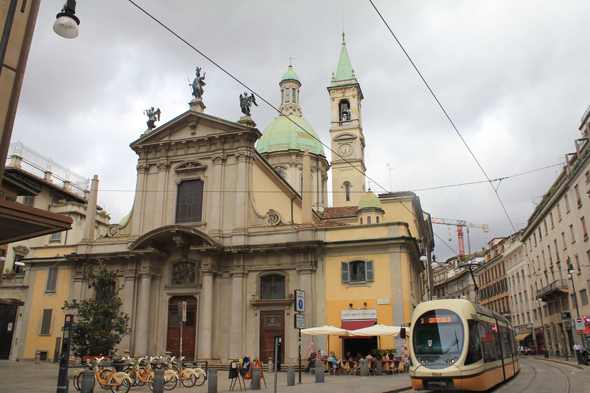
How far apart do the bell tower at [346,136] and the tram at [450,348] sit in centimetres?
3910

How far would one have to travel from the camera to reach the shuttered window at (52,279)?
31.0 meters

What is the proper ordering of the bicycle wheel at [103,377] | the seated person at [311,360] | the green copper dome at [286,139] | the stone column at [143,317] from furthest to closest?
the green copper dome at [286,139] → the stone column at [143,317] → the seated person at [311,360] → the bicycle wheel at [103,377]

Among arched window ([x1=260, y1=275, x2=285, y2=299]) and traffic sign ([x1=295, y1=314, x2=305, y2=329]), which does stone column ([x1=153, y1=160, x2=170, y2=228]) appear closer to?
arched window ([x1=260, y1=275, x2=285, y2=299])

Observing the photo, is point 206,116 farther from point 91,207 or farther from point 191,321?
point 191,321

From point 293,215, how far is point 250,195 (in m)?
8.40

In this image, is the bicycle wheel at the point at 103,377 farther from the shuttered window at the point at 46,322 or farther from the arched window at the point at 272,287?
the shuttered window at the point at 46,322

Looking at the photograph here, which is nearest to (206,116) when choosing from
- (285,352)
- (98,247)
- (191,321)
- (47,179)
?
(98,247)

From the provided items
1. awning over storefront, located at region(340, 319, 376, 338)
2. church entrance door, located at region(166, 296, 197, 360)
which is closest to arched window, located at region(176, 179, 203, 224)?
church entrance door, located at region(166, 296, 197, 360)

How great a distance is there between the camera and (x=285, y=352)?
84.3 ft

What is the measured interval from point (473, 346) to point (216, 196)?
18595mm

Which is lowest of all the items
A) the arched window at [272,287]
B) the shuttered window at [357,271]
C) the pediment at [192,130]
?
the arched window at [272,287]

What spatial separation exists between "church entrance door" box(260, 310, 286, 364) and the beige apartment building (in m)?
19.7

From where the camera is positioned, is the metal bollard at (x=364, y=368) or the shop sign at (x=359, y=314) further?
the shop sign at (x=359, y=314)

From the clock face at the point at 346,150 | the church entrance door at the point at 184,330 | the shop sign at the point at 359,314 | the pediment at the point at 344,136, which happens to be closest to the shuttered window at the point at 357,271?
the shop sign at the point at 359,314
